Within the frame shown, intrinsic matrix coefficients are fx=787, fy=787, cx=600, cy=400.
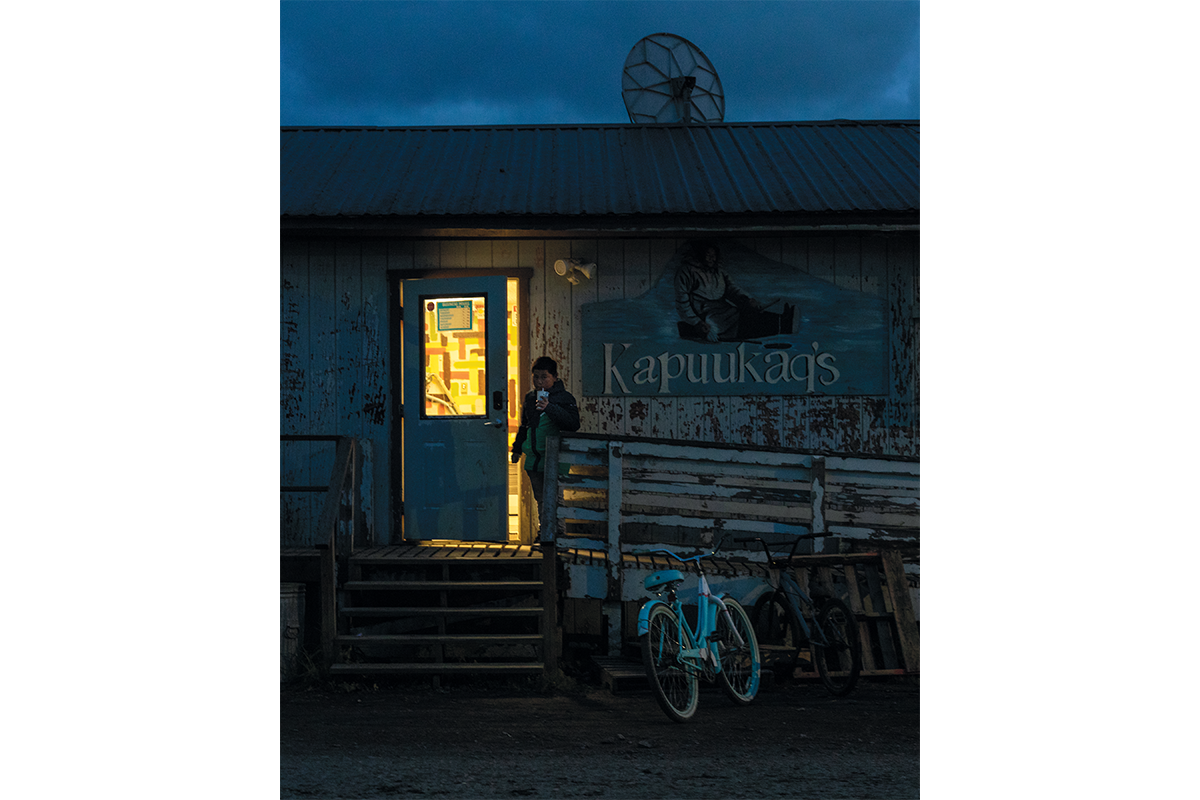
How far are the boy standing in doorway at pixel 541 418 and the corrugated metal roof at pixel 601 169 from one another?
4.87 feet

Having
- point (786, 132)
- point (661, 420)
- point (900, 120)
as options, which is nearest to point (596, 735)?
point (661, 420)

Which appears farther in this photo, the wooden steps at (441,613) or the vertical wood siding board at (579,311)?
the vertical wood siding board at (579,311)

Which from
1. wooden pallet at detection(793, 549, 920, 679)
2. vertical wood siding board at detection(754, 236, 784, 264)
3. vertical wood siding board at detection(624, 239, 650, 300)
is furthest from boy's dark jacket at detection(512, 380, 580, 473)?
vertical wood siding board at detection(754, 236, 784, 264)

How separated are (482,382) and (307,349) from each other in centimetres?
168

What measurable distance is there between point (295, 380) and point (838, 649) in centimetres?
532

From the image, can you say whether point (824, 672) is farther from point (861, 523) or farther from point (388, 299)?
point (388, 299)

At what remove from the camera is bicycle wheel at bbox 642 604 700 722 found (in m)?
4.97

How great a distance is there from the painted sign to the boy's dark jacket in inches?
29.7

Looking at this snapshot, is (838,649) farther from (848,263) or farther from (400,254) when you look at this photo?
(400,254)

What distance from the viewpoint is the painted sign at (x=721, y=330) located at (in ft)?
24.4

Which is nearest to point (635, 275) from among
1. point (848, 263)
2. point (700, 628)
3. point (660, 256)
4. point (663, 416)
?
point (660, 256)

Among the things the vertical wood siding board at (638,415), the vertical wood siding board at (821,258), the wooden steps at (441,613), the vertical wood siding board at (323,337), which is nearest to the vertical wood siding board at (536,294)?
the vertical wood siding board at (638,415)

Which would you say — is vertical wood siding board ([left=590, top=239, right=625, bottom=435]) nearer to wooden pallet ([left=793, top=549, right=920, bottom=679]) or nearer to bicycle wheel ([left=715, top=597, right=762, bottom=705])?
wooden pallet ([left=793, top=549, right=920, bottom=679])

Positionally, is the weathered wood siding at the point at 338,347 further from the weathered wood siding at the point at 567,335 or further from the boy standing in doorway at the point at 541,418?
the boy standing in doorway at the point at 541,418
